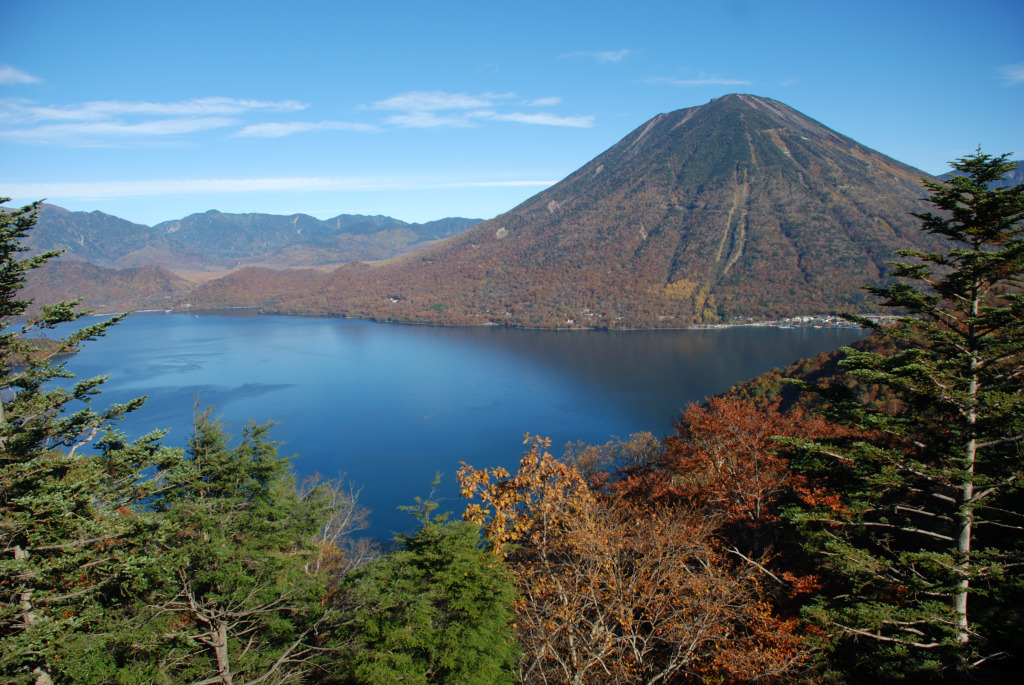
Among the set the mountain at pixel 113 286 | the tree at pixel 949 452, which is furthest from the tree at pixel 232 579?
the mountain at pixel 113 286

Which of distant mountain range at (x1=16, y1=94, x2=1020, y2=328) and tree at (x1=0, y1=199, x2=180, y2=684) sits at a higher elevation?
distant mountain range at (x1=16, y1=94, x2=1020, y2=328)

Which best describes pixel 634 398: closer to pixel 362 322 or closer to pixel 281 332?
pixel 281 332

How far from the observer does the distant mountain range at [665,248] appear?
97.1 metres

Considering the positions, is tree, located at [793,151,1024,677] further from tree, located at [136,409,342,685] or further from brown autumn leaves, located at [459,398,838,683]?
tree, located at [136,409,342,685]

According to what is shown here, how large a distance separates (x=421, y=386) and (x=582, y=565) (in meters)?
42.0

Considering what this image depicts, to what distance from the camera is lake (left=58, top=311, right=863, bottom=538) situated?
1230 inches

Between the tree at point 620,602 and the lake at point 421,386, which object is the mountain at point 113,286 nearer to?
the lake at point 421,386

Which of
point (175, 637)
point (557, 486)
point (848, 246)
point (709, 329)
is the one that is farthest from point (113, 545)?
point (848, 246)

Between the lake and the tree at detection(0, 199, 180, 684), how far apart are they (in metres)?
5.24

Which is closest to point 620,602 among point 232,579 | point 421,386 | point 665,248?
point 232,579

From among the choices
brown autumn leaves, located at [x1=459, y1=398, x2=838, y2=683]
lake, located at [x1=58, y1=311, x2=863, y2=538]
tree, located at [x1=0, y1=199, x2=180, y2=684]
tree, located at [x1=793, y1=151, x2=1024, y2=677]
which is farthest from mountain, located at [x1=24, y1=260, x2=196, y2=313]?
tree, located at [x1=793, y1=151, x2=1024, y2=677]

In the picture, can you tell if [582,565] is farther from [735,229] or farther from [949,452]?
[735,229]

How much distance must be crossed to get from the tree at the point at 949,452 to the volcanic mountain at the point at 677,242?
81.2 m

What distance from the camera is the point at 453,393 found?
45.5 m
